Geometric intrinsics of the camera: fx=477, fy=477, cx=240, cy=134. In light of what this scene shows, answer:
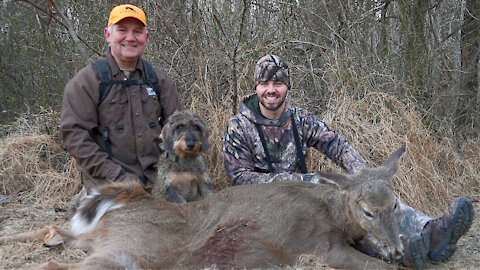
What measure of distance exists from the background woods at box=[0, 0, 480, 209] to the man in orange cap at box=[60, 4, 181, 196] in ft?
4.64

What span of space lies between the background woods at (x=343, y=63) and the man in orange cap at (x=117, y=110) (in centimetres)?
141

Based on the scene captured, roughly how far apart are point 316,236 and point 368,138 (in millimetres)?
2980

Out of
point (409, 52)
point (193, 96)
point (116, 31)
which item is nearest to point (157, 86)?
point (116, 31)

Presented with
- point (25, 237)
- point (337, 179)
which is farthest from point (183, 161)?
point (337, 179)

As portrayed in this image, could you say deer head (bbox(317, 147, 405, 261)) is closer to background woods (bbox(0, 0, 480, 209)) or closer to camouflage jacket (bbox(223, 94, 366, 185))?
camouflage jacket (bbox(223, 94, 366, 185))

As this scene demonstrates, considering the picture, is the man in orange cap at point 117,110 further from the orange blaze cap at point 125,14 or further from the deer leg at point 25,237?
the deer leg at point 25,237

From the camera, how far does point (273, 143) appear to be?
568 cm

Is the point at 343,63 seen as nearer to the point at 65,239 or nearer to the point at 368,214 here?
the point at 368,214

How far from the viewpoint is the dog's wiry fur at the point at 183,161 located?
208 inches

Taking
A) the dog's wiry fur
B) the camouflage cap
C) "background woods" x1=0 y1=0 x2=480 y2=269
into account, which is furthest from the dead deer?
"background woods" x1=0 y1=0 x2=480 y2=269

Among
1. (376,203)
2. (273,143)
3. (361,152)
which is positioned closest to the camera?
(376,203)

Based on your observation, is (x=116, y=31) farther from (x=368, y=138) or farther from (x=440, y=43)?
(x=440, y=43)

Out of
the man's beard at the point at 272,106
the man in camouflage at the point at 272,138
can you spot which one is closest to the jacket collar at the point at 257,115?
the man in camouflage at the point at 272,138

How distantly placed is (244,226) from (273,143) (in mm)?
1660
